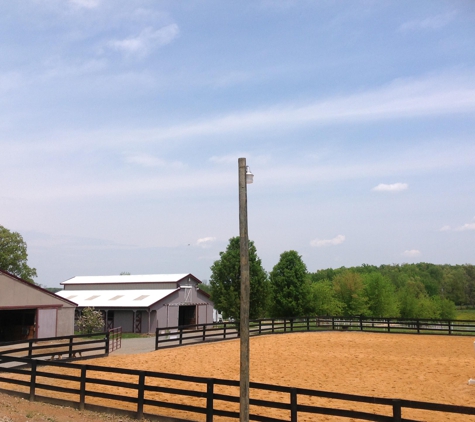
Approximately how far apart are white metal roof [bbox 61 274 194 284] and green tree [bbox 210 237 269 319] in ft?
14.6

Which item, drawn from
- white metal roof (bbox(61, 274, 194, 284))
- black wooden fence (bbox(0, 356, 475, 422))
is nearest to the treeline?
white metal roof (bbox(61, 274, 194, 284))

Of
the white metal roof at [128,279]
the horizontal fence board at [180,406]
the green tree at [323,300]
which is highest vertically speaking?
the white metal roof at [128,279]

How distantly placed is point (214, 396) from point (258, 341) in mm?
14766

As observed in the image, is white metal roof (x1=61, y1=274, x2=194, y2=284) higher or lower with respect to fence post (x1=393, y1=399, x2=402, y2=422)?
higher

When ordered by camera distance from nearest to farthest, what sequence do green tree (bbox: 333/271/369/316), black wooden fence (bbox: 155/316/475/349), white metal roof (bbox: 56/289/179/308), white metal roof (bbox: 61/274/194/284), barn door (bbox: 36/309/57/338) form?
black wooden fence (bbox: 155/316/475/349), barn door (bbox: 36/309/57/338), white metal roof (bbox: 56/289/179/308), white metal roof (bbox: 61/274/194/284), green tree (bbox: 333/271/369/316)

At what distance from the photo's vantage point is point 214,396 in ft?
31.5

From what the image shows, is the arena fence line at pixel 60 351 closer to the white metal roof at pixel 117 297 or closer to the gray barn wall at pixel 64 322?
the gray barn wall at pixel 64 322

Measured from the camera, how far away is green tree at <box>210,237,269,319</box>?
46.4m

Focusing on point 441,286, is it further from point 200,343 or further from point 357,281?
point 200,343

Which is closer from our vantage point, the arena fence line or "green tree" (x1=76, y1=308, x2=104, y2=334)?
the arena fence line

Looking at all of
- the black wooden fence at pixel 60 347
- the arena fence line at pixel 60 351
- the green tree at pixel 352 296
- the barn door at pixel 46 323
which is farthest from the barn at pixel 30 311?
the green tree at pixel 352 296

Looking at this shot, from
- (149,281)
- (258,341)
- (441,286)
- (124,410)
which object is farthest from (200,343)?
(441,286)

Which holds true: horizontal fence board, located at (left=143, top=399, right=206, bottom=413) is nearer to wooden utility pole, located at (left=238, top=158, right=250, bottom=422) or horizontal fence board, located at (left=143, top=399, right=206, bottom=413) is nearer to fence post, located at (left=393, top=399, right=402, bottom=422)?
wooden utility pole, located at (left=238, top=158, right=250, bottom=422)

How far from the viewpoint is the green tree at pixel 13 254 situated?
200 ft
